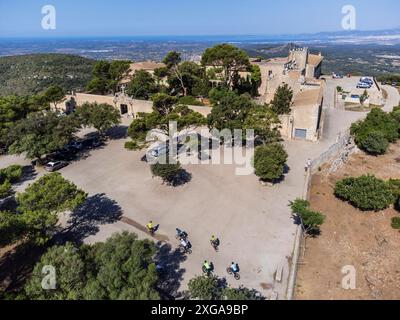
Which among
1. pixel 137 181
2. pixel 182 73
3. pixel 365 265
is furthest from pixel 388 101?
pixel 137 181

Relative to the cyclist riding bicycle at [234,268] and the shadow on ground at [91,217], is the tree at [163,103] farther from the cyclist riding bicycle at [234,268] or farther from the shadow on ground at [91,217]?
the cyclist riding bicycle at [234,268]

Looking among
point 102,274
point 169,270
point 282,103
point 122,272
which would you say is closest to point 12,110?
point 169,270

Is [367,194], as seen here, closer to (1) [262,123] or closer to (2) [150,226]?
(1) [262,123]

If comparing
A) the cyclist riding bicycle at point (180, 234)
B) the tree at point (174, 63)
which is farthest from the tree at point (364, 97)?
the cyclist riding bicycle at point (180, 234)

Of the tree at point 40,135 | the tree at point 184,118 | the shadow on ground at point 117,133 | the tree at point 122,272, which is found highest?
the tree at point 184,118

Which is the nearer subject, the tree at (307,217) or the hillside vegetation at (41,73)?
the tree at (307,217)

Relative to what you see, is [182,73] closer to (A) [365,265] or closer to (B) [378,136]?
(B) [378,136]
